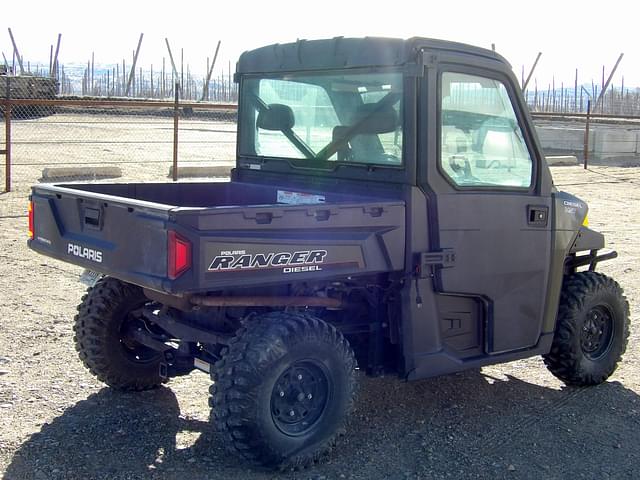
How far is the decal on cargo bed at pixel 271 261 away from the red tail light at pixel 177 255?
0.11 metres

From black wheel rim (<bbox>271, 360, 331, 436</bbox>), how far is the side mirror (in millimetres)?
1618

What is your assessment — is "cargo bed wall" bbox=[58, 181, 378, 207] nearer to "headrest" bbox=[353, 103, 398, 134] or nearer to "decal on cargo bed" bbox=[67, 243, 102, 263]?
"headrest" bbox=[353, 103, 398, 134]

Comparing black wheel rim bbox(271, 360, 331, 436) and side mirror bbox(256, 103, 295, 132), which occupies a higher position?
side mirror bbox(256, 103, 295, 132)

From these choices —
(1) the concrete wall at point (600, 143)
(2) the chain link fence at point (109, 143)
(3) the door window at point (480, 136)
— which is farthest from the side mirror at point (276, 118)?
(1) the concrete wall at point (600, 143)

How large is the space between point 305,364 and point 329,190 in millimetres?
1126

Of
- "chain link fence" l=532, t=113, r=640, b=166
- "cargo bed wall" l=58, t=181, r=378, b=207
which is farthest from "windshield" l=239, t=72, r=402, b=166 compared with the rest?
"chain link fence" l=532, t=113, r=640, b=166

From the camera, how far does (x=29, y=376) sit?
17.7 ft

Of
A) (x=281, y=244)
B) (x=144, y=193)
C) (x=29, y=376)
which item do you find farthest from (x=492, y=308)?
(x=29, y=376)

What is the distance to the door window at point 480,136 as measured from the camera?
4605 mm

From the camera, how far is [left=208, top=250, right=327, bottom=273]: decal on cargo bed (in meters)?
3.81

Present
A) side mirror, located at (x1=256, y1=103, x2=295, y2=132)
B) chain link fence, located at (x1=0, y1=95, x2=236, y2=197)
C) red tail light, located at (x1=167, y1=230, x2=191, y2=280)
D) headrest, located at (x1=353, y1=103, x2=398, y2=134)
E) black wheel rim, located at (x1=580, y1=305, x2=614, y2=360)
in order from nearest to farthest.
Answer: red tail light, located at (x1=167, y1=230, x2=191, y2=280) → headrest, located at (x1=353, y1=103, x2=398, y2=134) → side mirror, located at (x1=256, y1=103, x2=295, y2=132) → black wheel rim, located at (x1=580, y1=305, x2=614, y2=360) → chain link fence, located at (x1=0, y1=95, x2=236, y2=197)

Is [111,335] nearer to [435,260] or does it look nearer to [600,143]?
[435,260]

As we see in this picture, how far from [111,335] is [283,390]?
135 cm

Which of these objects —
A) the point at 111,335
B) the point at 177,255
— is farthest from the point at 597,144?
the point at 177,255
